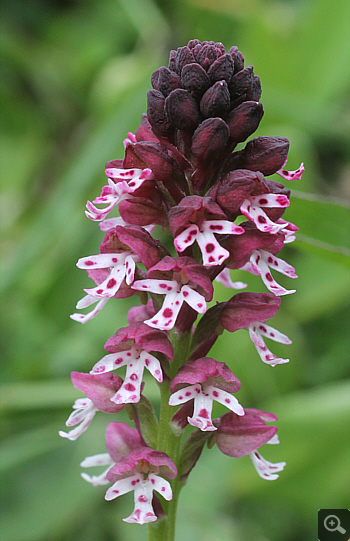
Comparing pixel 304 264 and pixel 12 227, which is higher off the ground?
pixel 12 227

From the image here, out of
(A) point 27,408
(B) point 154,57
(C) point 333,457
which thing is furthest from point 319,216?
(B) point 154,57

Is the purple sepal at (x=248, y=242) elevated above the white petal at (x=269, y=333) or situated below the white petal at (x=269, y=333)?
above

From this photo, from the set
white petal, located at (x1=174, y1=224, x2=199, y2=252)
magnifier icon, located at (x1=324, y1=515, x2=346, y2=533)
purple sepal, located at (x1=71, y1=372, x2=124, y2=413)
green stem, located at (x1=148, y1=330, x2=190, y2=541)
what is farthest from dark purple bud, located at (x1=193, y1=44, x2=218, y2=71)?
magnifier icon, located at (x1=324, y1=515, x2=346, y2=533)

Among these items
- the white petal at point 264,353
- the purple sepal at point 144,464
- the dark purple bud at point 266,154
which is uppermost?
the dark purple bud at point 266,154

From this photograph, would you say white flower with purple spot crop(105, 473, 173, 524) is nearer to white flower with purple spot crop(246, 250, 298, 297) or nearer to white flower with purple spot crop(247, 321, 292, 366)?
white flower with purple spot crop(247, 321, 292, 366)

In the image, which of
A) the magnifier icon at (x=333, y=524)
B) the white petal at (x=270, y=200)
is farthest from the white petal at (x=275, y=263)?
the magnifier icon at (x=333, y=524)

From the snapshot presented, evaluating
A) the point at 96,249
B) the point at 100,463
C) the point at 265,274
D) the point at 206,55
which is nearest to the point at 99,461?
the point at 100,463

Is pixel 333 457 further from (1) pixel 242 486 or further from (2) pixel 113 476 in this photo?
(2) pixel 113 476

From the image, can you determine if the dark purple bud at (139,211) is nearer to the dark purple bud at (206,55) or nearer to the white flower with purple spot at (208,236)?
the white flower with purple spot at (208,236)
